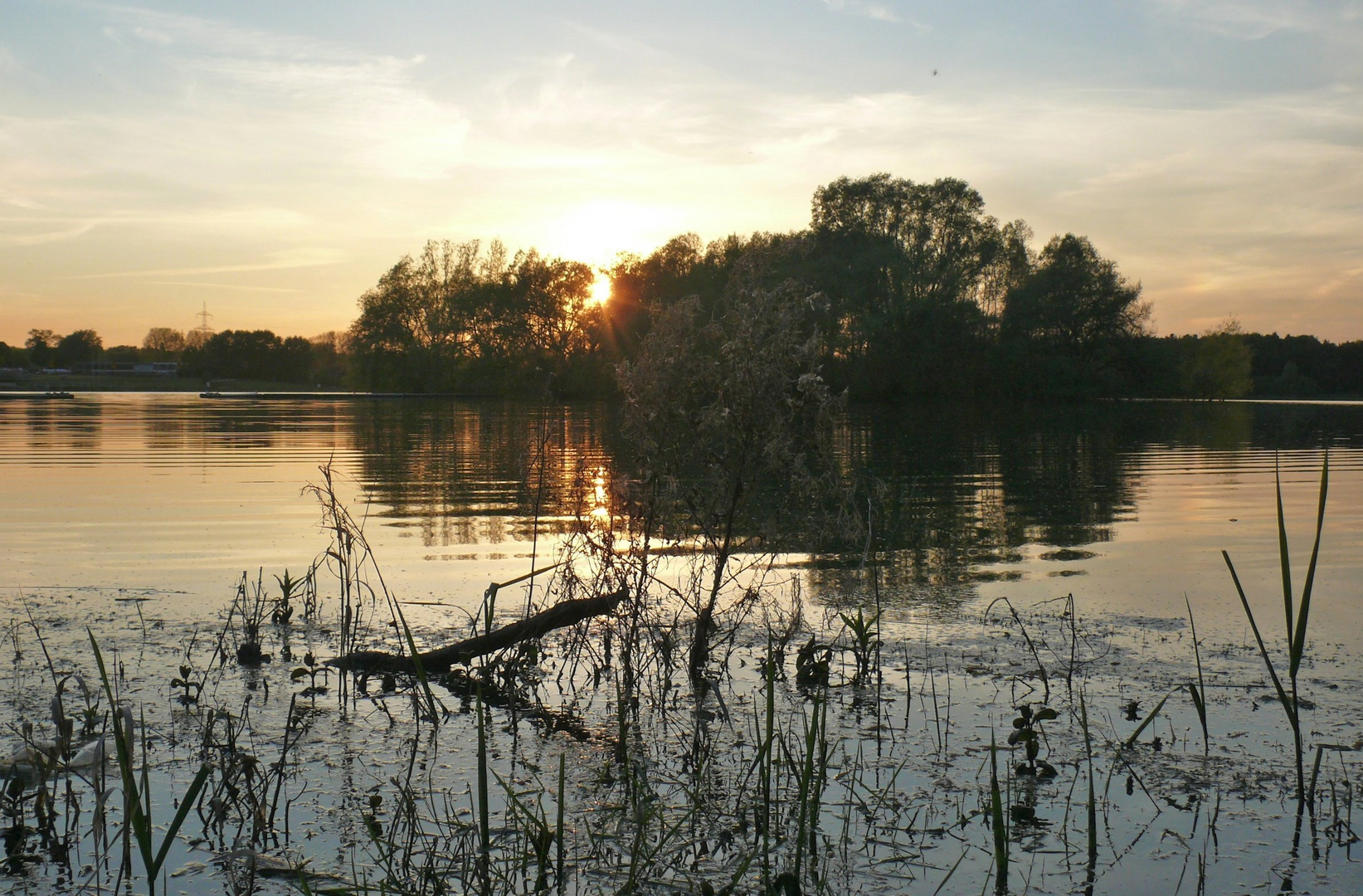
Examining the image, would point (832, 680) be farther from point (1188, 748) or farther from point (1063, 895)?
point (1063, 895)

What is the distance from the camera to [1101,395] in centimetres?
7831

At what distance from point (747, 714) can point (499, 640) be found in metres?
1.74

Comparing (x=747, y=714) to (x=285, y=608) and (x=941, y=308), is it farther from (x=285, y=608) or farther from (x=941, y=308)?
(x=941, y=308)

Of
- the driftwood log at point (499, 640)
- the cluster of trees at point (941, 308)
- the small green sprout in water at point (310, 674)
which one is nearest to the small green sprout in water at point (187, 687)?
the small green sprout in water at point (310, 674)

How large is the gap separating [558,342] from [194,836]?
323ft

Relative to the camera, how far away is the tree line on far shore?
68.8m

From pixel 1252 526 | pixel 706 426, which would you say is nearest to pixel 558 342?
pixel 1252 526

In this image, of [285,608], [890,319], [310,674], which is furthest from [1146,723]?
[890,319]

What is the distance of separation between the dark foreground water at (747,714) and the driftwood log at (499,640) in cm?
24

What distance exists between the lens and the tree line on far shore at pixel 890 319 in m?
68.8

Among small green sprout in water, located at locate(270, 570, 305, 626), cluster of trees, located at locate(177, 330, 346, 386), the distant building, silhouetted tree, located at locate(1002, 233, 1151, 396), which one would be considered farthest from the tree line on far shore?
the distant building

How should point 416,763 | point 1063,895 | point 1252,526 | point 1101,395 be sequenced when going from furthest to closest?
1. point 1101,395
2. point 1252,526
3. point 416,763
4. point 1063,895

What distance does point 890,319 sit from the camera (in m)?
67.6

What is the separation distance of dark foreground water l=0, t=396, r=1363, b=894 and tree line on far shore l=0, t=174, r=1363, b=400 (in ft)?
108
